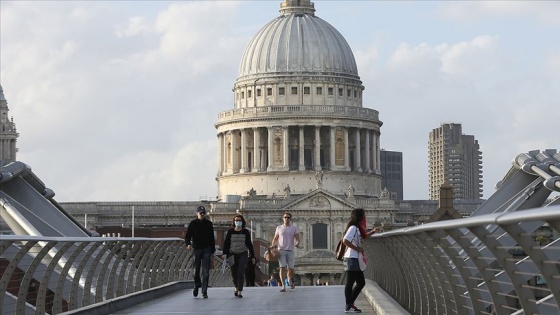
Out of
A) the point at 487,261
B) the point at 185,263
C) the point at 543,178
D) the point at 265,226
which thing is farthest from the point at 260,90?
the point at 487,261

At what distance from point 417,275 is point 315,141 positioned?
519 feet

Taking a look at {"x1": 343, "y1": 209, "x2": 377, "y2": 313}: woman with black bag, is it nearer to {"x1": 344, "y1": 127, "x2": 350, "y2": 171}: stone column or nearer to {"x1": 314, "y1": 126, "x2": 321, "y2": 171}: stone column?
{"x1": 314, "y1": 126, "x2": 321, "y2": 171}: stone column

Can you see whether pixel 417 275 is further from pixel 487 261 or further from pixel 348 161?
pixel 348 161

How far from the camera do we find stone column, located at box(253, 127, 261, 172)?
176762 millimetres

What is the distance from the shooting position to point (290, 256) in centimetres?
3506

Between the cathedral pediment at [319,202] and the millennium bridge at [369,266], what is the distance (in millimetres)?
127532

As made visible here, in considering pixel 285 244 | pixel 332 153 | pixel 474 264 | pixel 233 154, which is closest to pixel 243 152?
pixel 233 154

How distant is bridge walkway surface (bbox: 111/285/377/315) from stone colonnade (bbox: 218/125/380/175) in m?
143

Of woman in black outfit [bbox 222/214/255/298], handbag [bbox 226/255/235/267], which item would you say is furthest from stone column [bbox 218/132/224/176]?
woman in black outfit [bbox 222/214/255/298]

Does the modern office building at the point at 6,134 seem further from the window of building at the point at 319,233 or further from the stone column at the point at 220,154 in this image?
the window of building at the point at 319,233

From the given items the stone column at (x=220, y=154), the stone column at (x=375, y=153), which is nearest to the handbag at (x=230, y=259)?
the stone column at (x=375, y=153)

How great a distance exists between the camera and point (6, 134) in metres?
190

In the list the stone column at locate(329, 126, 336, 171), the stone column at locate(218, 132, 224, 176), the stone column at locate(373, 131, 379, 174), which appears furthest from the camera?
the stone column at locate(373, 131, 379, 174)

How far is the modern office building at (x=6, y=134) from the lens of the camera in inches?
7411
